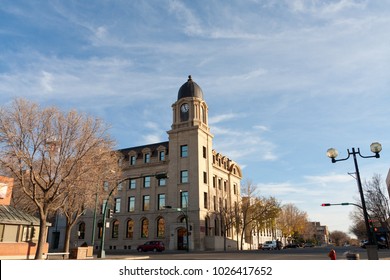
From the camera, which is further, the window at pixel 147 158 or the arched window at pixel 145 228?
the window at pixel 147 158

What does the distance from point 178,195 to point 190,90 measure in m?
18.2

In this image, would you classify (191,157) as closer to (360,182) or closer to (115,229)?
(115,229)

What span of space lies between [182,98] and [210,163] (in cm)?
1219

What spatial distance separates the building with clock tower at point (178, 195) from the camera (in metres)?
50.5

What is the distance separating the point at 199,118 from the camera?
56.1 m

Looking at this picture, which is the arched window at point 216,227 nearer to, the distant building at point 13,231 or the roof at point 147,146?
the roof at point 147,146

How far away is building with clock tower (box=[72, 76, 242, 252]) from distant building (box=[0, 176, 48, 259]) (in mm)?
23273

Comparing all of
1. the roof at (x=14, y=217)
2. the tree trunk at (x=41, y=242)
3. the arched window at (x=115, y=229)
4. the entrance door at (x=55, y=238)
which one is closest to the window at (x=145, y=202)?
the arched window at (x=115, y=229)

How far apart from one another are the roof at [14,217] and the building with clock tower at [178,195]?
22768 mm

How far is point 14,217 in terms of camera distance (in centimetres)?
2534

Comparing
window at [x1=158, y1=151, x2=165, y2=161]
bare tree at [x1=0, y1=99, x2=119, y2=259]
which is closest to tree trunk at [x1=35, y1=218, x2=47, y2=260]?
bare tree at [x1=0, y1=99, x2=119, y2=259]

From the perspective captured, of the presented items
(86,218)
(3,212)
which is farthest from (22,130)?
(86,218)
